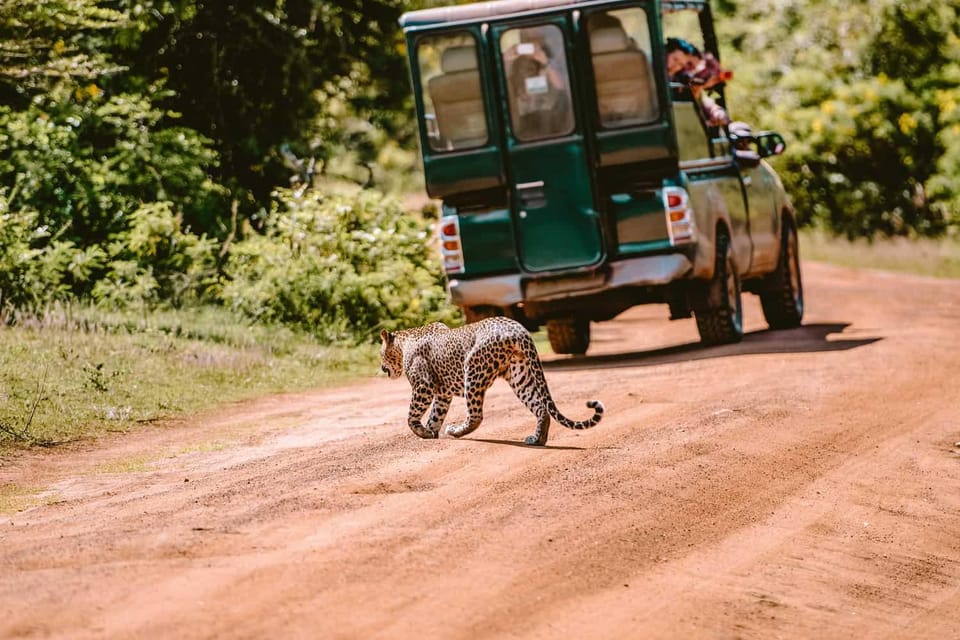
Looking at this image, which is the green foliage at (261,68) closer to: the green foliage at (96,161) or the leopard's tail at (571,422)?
the green foliage at (96,161)

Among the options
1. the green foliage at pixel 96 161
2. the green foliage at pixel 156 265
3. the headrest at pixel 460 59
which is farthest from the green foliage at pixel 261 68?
the headrest at pixel 460 59

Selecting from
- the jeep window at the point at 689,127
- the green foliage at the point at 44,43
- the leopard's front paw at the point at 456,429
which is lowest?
the leopard's front paw at the point at 456,429

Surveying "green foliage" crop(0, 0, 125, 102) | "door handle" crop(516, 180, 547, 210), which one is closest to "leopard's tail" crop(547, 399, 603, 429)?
"door handle" crop(516, 180, 547, 210)

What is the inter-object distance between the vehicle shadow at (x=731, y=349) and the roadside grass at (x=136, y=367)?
2147mm

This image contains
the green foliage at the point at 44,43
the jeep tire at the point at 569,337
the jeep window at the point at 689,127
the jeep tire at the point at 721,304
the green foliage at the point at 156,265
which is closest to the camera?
the jeep window at the point at 689,127

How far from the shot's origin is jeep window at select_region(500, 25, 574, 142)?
1584 cm

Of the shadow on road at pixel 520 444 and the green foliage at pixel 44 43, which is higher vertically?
the green foliage at pixel 44 43

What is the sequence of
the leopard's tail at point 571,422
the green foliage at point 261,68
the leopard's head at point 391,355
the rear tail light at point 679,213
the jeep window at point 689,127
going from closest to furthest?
the leopard's tail at point 571,422
the leopard's head at point 391,355
the rear tail light at point 679,213
the jeep window at point 689,127
the green foliage at point 261,68

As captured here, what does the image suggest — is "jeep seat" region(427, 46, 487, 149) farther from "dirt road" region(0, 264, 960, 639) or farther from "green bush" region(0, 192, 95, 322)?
"green bush" region(0, 192, 95, 322)

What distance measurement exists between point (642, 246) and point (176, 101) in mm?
8507

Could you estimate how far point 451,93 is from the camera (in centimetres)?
1599

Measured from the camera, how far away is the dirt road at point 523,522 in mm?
6742

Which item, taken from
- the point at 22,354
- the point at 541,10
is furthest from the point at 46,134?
the point at 541,10

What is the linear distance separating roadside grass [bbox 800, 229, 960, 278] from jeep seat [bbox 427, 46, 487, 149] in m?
13.0
